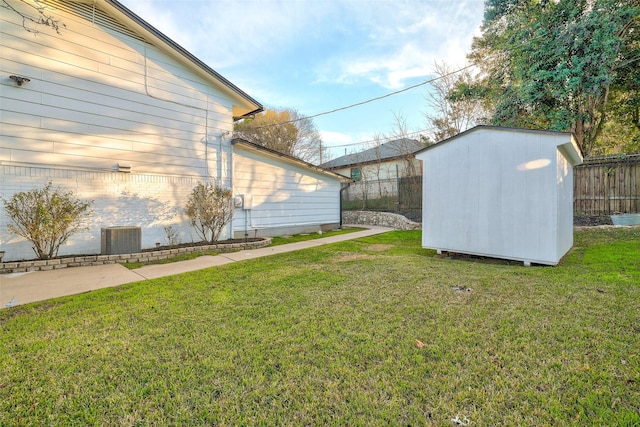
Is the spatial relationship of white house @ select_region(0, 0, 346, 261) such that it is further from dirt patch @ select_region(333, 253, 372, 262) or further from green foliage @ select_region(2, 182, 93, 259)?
dirt patch @ select_region(333, 253, 372, 262)

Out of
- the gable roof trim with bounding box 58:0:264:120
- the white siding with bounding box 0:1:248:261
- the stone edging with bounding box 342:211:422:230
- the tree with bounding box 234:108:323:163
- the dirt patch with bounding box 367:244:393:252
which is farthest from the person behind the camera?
the tree with bounding box 234:108:323:163

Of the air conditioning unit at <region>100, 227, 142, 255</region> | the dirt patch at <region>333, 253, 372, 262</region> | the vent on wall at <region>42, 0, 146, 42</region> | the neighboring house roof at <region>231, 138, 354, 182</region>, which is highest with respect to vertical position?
the vent on wall at <region>42, 0, 146, 42</region>

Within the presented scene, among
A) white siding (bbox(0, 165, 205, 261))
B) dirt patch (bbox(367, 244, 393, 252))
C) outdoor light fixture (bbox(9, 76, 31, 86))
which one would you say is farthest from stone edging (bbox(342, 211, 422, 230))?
outdoor light fixture (bbox(9, 76, 31, 86))

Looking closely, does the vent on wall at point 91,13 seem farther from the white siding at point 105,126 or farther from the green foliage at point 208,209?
the green foliage at point 208,209

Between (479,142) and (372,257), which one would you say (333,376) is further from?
(479,142)

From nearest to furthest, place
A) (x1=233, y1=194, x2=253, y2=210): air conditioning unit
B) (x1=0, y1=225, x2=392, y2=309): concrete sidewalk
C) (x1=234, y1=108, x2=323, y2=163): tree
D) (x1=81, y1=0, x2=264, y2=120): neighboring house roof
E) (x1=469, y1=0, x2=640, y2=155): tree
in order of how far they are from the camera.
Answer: (x1=0, y1=225, x2=392, y2=309): concrete sidewalk < (x1=81, y1=0, x2=264, y2=120): neighboring house roof < (x1=233, y1=194, x2=253, y2=210): air conditioning unit < (x1=469, y1=0, x2=640, y2=155): tree < (x1=234, y1=108, x2=323, y2=163): tree

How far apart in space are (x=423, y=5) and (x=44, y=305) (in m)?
11.2

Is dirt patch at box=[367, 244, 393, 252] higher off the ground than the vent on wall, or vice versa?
the vent on wall

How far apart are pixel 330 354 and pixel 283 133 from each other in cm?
1969

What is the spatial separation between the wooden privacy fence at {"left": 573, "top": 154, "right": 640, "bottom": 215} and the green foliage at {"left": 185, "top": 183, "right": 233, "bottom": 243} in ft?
37.8

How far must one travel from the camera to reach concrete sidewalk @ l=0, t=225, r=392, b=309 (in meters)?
3.75

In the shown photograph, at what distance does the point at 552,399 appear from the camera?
169 cm

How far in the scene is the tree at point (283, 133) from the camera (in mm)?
19562

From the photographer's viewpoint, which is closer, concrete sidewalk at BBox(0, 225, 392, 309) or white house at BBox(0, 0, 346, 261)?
concrete sidewalk at BBox(0, 225, 392, 309)
